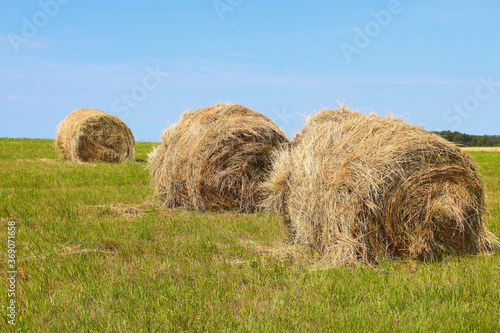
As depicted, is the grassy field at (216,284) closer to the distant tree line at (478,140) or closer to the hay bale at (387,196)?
the hay bale at (387,196)

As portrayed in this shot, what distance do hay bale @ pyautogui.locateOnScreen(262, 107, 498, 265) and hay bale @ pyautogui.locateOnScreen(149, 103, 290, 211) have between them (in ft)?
9.04

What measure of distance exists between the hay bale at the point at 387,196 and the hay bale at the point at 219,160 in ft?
9.04

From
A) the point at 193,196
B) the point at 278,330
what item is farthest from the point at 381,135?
the point at 193,196

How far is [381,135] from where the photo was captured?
538cm

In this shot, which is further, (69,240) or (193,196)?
(193,196)

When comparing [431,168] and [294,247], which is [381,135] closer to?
[431,168]

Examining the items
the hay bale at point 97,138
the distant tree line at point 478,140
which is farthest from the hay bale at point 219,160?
the distant tree line at point 478,140

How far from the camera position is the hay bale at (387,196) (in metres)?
5.09

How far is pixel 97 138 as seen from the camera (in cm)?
1702

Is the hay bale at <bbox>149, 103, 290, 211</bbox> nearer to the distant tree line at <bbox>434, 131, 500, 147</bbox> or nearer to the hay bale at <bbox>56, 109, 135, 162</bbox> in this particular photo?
the hay bale at <bbox>56, 109, 135, 162</bbox>

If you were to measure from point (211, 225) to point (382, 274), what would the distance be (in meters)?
2.96

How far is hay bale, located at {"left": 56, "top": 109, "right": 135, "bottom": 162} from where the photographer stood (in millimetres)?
16703

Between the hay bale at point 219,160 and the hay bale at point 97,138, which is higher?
the hay bale at point 97,138

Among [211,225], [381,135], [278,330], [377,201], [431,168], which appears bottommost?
[278,330]
